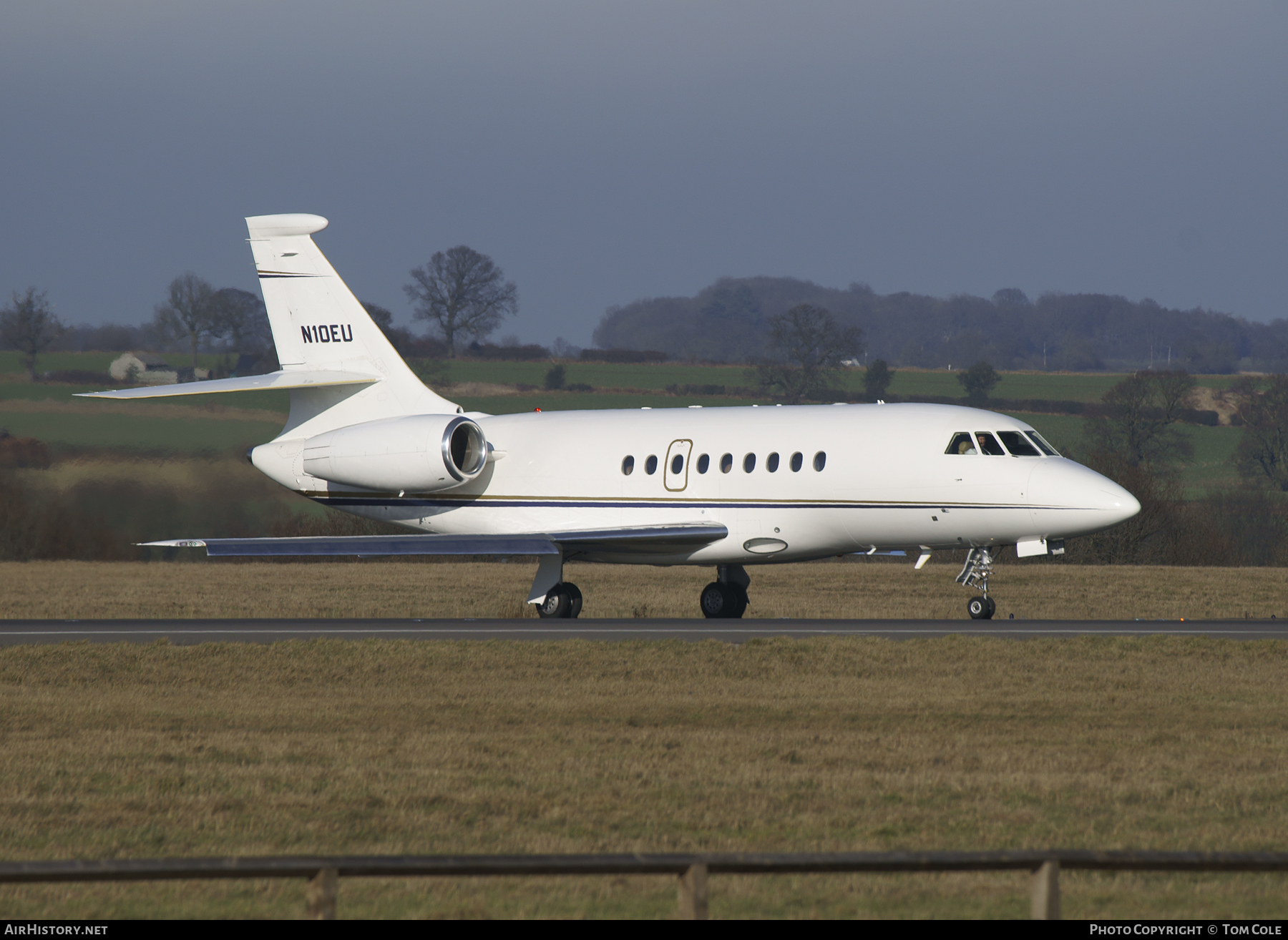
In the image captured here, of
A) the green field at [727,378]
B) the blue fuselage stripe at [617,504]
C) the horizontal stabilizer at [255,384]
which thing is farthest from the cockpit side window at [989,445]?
the green field at [727,378]

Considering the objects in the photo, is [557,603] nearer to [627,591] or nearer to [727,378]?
[627,591]

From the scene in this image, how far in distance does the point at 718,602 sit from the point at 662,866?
2460cm

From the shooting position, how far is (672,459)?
29.7 metres

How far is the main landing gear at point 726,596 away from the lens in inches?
1211

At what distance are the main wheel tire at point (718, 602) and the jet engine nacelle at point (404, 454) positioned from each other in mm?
5389

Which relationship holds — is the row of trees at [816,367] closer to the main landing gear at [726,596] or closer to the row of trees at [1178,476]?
the row of trees at [1178,476]

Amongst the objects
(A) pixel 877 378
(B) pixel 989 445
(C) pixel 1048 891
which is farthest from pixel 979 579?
(A) pixel 877 378

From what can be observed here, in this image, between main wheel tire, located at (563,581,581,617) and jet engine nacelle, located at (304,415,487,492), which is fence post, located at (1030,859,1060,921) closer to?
main wheel tire, located at (563,581,581,617)

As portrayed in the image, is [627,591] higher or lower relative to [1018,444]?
lower

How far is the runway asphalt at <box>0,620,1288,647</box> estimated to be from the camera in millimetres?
23438

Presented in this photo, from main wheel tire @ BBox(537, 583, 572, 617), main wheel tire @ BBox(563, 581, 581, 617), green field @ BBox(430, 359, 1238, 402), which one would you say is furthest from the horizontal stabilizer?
green field @ BBox(430, 359, 1238, 402)

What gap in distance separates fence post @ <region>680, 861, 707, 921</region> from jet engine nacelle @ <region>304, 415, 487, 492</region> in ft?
81.1

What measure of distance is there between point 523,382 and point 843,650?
211 ft
